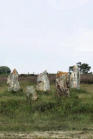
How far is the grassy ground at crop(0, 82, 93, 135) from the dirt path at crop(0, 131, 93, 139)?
1.38 metres

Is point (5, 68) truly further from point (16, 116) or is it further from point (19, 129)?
point (19, 129)

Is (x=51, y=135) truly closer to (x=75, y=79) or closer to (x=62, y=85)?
(x=62, y=85)

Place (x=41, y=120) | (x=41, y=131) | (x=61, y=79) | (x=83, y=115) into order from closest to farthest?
(x=41, y=131) → (x=41, y=120) → (x=83, y=115) → (x=61, y=79)

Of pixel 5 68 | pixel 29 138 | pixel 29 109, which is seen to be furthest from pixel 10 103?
pixel 5 68

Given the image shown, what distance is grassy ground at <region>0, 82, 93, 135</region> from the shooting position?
1703cm

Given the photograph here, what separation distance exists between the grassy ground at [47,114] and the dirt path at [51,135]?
4.52ft

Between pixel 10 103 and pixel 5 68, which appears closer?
pixel 10 103

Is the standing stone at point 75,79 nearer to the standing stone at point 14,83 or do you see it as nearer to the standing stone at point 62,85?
the standing stone at point 14,83

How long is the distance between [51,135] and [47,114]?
696cm

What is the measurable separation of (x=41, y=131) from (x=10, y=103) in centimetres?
→ 796

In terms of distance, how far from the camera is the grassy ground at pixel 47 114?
1703 centimetres

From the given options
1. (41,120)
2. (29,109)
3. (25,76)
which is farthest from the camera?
(25,76)

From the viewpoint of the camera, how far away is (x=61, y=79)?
86.4 feet

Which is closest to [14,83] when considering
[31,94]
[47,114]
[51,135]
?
[31,94]
